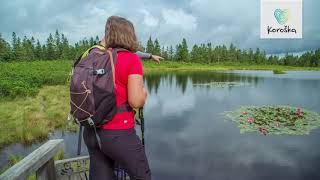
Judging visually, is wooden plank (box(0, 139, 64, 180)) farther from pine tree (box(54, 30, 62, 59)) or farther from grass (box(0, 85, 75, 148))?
pine tree (box(54, 30, 62, 59))

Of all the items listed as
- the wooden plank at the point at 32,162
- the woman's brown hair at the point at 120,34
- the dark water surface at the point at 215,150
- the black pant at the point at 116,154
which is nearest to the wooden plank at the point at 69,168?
the wooden plank at the point at 32,162

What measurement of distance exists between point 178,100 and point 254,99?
5656 mm

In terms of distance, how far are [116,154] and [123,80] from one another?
0.72 m

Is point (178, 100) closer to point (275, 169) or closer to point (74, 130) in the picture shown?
point (74, 130)

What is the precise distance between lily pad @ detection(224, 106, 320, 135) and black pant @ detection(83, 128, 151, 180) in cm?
1172

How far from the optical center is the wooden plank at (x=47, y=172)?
3.97m

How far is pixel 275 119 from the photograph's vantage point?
16.2m

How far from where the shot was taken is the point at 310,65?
403 ft

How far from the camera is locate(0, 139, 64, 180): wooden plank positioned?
3.19 metres

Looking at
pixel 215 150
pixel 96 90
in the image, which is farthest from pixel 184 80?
pixel 96 90

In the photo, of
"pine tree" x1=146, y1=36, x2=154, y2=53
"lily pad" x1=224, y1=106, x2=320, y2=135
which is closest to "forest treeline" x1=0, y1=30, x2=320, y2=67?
"pine tree" x1=146, y1=36, x2=154, y2=53

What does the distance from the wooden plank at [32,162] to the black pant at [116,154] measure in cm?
66

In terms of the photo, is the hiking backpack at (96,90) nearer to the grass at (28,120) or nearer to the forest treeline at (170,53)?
the grass at (28,120)

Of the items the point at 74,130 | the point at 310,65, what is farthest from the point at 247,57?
the point at 74,130
